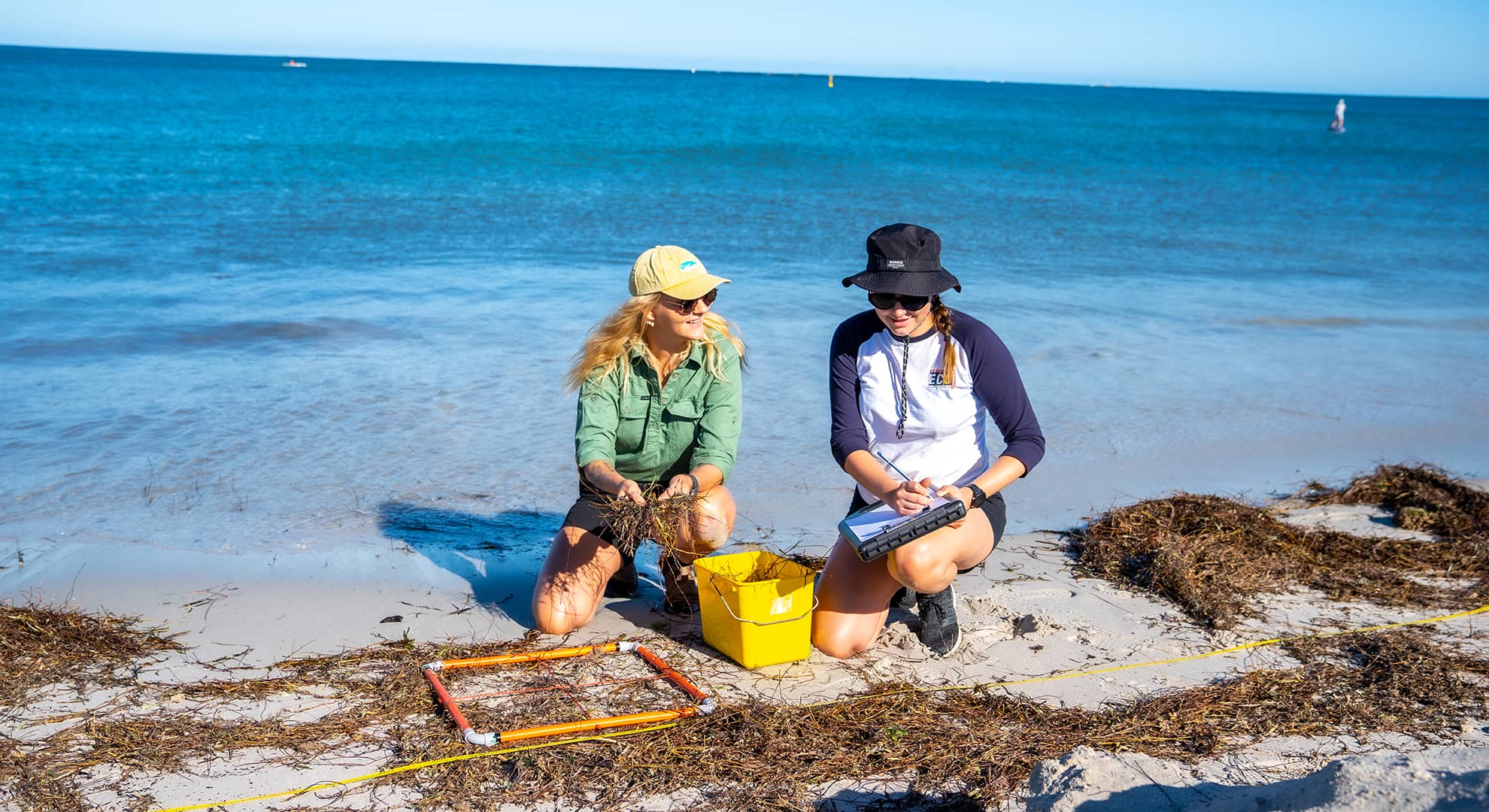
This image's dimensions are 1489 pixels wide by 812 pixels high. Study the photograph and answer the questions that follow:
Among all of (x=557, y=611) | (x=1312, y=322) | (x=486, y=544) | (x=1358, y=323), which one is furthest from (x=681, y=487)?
(x=1358, y=323)

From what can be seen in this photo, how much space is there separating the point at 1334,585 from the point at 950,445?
5.94 ft

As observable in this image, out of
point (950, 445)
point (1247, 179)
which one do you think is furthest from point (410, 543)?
→ point (1247, 179)

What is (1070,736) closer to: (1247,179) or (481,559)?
(481,559)

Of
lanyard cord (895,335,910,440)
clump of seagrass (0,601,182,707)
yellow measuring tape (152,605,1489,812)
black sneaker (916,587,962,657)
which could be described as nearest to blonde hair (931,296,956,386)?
lanyard cord (895,335,910,440)

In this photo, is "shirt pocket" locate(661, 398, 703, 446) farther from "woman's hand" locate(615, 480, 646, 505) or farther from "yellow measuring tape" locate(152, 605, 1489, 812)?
"yellow measuring tape" locate(152, 605, 1489, 812)

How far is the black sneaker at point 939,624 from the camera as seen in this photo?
4.04 metres

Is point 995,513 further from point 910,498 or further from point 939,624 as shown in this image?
point 910,498

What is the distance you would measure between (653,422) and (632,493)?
46cm

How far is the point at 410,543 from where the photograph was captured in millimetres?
5109

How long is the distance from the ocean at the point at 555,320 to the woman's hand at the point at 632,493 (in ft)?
4.25

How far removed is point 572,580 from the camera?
422cm

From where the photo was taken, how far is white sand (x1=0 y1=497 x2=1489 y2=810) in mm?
2984

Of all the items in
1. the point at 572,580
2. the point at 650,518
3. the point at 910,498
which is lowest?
the point at 572,580

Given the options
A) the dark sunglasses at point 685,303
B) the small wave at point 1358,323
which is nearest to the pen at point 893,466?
the dark sunglasses at point 685,303
